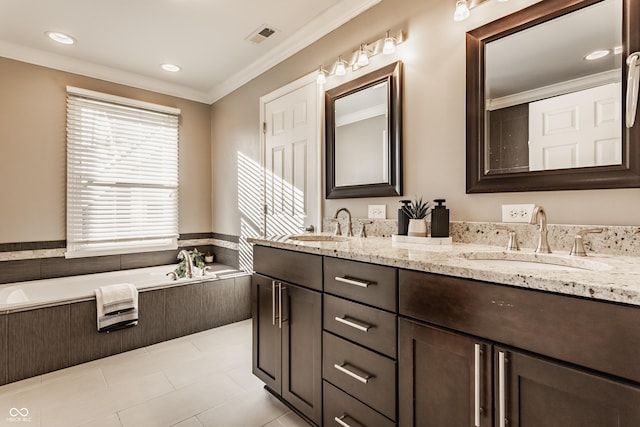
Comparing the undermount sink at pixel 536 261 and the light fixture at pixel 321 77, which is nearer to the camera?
the undermount sink at pixel 536 261

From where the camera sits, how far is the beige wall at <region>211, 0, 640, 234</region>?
1.32 meters

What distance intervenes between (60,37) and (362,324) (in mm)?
3355

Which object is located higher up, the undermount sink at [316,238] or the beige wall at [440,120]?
the beige wall at [440,120]

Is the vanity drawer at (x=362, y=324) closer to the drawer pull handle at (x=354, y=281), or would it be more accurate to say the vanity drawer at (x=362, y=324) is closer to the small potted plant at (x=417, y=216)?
the drawer pull handle at (x=354, y=281)

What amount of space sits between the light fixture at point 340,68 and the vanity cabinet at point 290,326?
1343 mm

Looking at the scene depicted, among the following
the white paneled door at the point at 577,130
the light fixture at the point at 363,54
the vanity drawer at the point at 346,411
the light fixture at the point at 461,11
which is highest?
the light fixture at the point at 363,54

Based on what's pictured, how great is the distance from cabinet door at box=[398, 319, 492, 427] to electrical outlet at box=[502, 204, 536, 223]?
751 millimetres

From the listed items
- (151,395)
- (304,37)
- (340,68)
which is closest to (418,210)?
(340,68)

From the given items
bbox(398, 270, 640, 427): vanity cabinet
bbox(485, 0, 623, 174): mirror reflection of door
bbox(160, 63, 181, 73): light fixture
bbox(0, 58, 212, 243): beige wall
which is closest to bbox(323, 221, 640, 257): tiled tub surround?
bbox(485, 0, 623, 174): mirror reflection of door

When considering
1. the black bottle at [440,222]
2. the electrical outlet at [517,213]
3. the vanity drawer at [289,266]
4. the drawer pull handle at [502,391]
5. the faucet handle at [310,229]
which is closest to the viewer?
the drawer pull handle at [502,391]

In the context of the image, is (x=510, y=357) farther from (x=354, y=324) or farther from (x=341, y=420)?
(x=341, y=420)

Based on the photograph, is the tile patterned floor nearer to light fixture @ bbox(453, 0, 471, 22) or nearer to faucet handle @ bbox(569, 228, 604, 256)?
faucet handle @ bbox(569, 228, 604, 256)

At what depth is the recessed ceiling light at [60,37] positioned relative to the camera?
2.61 m

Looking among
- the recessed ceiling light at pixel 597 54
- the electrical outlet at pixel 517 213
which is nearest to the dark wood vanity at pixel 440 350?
the electrical outlet at pixel 517 213
